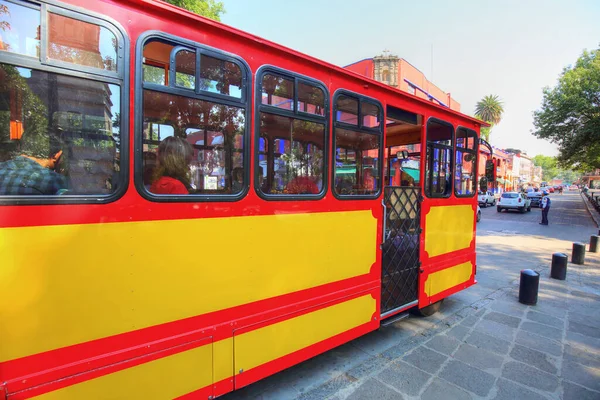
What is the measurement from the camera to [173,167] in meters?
2.10

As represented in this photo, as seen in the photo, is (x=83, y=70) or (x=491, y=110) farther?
(x=491, y=110)

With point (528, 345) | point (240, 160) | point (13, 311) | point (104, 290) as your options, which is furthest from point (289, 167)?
point (528, 345)

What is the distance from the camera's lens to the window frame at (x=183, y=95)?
6.21 feet

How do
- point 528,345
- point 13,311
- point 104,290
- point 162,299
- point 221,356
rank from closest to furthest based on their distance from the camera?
point 13,311 → point 104,290 → point 162,299 → point 221,356 → point 528,345

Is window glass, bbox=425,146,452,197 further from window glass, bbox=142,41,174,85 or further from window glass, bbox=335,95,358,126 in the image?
window glass, bbox=142,41,174,85

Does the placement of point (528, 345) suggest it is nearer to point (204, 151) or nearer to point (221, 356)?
point (221, 356)

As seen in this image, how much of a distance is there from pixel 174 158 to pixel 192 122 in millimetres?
298

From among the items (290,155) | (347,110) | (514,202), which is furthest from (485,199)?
(290,155)

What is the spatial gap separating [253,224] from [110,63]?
4.58 ft

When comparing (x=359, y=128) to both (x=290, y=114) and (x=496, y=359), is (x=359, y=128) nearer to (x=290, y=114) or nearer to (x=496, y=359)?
(x=290, y=114)

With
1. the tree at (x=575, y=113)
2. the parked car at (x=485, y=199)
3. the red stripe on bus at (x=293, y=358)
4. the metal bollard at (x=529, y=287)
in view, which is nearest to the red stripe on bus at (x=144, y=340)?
the red stripe on bus at (x=293, y=358)

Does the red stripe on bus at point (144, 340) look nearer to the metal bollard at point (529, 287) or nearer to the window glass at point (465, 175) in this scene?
the window glass at point (465, 175)

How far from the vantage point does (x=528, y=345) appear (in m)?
3.75

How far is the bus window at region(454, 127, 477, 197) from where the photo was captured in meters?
4.55
